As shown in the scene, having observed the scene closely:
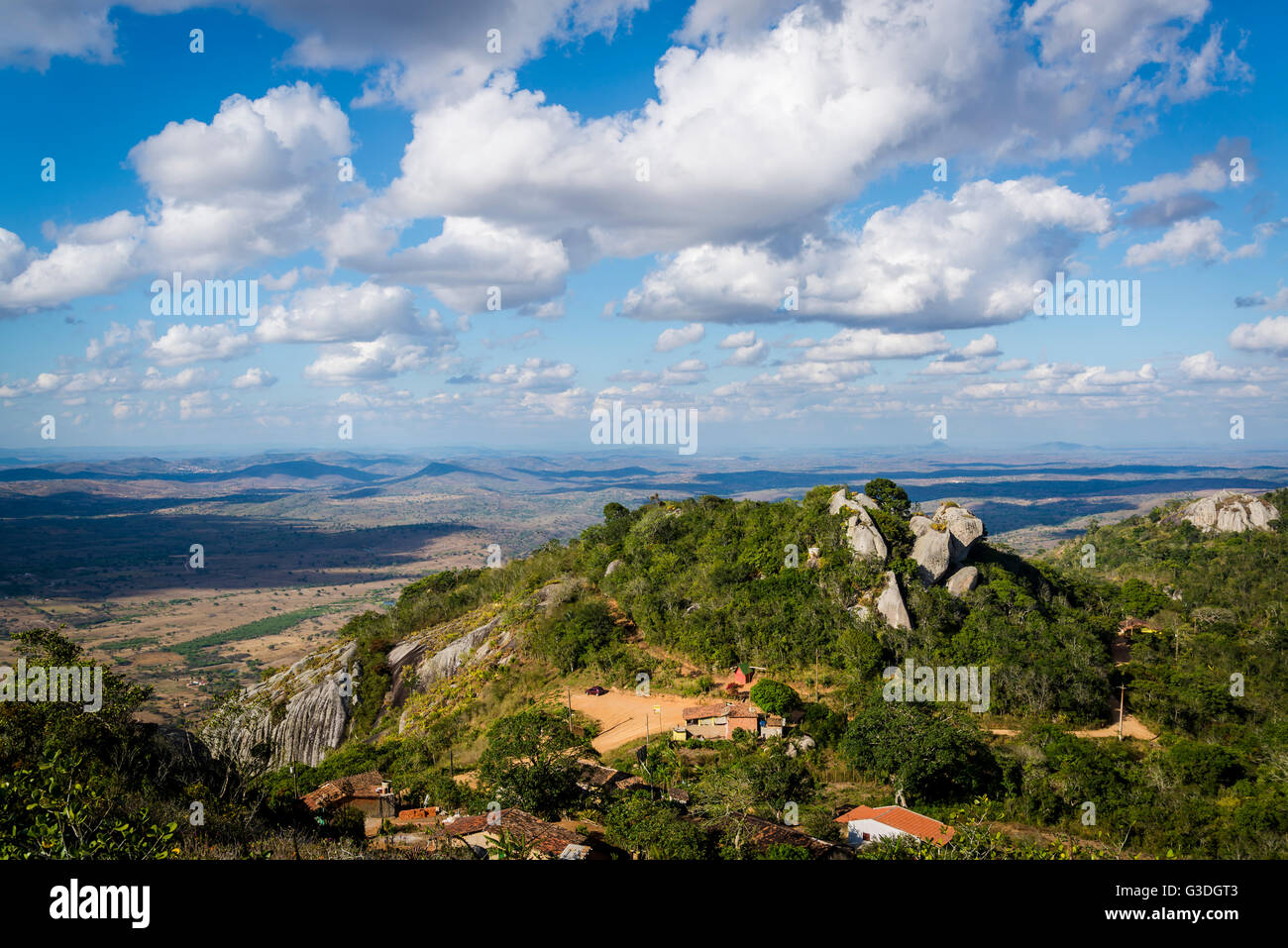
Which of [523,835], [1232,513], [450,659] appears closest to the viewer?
[523,835]

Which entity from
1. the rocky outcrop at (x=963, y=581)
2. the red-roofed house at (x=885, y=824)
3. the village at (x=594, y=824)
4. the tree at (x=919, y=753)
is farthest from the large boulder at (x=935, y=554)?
the red-roofed house at (x=885, y=824)

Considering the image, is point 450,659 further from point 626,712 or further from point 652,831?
point 652,831

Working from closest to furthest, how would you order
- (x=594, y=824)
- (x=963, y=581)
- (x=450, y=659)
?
(x=594, y=824), (x=963, y=581), (x=450, y=659)

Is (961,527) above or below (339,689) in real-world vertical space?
above

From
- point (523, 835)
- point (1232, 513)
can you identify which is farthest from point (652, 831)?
point (1232, 513)

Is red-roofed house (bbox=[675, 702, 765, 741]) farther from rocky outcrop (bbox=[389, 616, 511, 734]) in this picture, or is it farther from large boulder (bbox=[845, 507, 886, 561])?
rocky outcrop (bbox=[389, 616, 511, 734])

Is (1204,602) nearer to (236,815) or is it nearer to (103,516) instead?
(236,815)

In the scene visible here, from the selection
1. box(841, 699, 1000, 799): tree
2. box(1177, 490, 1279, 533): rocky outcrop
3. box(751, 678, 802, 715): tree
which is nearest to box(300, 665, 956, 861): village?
box(751, 678, 802, 715): tree
